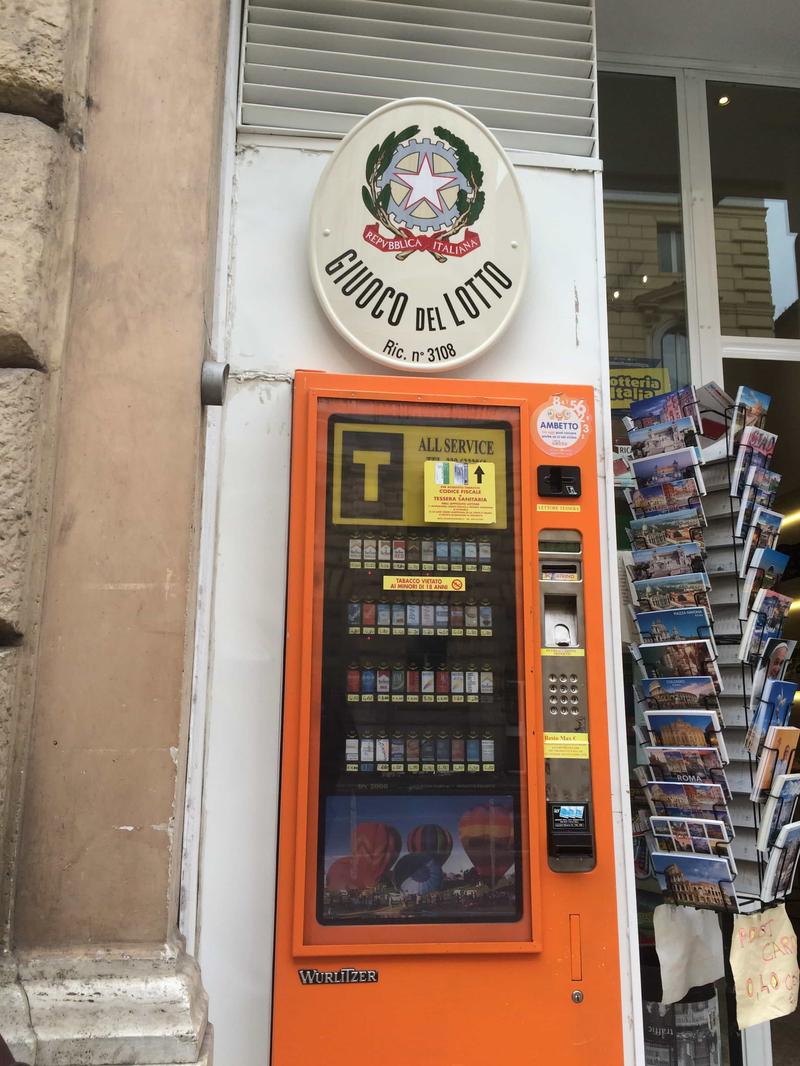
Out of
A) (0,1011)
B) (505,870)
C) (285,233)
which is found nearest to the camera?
(0,1011)

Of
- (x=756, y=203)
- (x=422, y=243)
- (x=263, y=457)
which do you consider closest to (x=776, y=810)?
(x=263, y=457)

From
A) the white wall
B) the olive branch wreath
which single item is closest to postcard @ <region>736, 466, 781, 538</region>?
the white wall

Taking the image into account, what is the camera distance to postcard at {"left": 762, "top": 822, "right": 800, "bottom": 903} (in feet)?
9.25

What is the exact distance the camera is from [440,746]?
7.86ft

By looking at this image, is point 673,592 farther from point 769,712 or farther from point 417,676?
point 417,676

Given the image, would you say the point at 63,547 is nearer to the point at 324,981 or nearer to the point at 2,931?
the point at 2,931

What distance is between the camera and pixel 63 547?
219 cm

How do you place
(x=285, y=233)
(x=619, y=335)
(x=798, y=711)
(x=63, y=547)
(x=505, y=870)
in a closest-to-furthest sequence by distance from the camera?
(x=63, y=547) → (x=505, y=870) → (x=285, y=233) → (x=619, y=335) → (x=798, y=711)

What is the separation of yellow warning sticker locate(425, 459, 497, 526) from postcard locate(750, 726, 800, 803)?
1.26 metres

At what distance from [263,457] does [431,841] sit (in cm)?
118

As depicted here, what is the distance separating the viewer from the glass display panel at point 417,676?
2.36m

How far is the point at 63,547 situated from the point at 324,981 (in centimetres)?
126

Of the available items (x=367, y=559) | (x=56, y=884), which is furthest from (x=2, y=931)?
(x=367, y=559)

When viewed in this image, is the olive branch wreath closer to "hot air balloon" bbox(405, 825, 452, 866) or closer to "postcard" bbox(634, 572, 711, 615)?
"postcard" bbox(634, 572, 711, 615)
